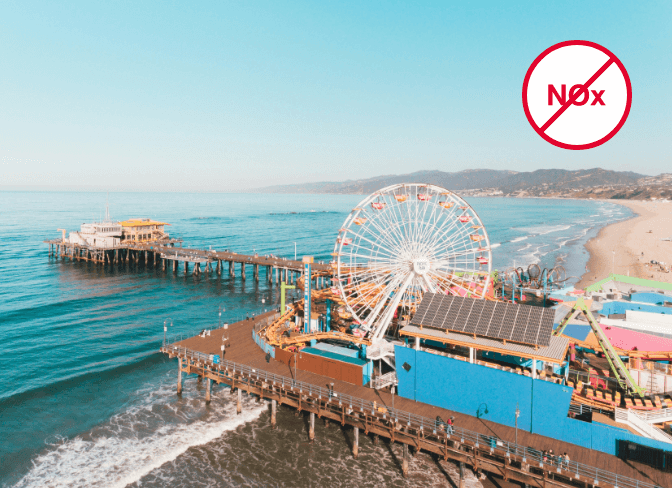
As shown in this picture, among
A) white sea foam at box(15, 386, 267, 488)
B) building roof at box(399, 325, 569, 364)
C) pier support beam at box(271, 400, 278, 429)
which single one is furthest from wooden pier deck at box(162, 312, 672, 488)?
building roof at box(399, 325, 569, 364)

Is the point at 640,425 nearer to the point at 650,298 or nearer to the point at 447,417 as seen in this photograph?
the point at 447,417

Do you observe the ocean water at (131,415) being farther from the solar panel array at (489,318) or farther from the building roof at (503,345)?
the solar panel array at (489,318)

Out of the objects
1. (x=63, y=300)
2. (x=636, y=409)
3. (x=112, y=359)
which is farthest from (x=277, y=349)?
(x=63, y=300)

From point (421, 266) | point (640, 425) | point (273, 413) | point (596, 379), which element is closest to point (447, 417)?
point (640, 425)

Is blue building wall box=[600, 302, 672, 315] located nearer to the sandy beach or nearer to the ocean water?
the ocean water

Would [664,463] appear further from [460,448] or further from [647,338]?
[647,338]

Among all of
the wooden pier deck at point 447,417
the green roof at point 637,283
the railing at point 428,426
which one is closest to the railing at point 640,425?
the wooden pier deck at point 447,417
